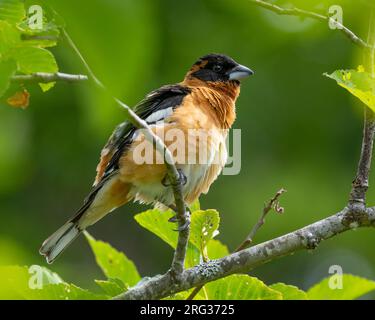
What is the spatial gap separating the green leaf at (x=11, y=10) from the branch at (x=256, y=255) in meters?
1.81

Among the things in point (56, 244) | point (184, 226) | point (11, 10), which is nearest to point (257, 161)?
point (56, 244)

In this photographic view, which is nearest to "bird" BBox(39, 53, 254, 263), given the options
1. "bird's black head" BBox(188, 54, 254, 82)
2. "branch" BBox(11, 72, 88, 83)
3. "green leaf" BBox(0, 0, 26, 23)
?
"bird's black head" BBox(188, 54, 254, 82)

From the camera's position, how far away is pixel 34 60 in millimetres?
2061

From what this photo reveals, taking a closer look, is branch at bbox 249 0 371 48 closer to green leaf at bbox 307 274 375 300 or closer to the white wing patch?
green leaf at bbox 307 274 375 300

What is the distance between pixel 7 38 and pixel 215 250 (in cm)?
215

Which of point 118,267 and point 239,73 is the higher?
point 239,73

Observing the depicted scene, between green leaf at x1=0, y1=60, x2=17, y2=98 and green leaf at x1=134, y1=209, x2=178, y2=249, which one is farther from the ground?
green leaf at x1=0, y1=60, x2=17, y2=98

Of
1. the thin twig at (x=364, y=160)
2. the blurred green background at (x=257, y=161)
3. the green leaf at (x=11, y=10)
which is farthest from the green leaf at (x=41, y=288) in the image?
the blurred green background at (x=257, y=161)

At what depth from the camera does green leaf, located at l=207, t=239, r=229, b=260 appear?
12.1ft

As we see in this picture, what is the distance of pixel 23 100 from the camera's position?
9.79ft

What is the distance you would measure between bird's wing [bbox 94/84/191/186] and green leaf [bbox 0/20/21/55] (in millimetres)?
2939

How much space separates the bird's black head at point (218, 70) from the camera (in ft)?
18.8

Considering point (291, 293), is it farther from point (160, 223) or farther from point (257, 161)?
point (257, 161)
